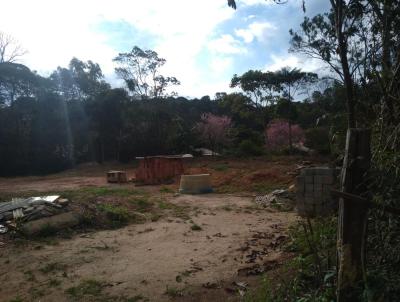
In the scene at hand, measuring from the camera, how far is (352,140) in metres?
2.73

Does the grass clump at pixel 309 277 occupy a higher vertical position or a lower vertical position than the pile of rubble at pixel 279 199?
higher

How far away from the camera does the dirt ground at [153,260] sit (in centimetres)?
475

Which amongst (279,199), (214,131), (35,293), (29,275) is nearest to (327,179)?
(279,199)

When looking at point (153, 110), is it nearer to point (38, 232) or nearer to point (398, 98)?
point (38, 232)

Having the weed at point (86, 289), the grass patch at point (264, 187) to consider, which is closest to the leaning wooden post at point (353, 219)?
the weed at point (86, 289)

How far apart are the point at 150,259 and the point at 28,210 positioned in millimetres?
3600

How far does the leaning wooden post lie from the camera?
272cm

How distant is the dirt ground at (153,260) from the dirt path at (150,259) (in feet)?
0.04

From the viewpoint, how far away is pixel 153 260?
19.8ft

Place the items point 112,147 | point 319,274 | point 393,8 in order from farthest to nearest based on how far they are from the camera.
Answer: point 112,147 → point 393,8 → point 319,274

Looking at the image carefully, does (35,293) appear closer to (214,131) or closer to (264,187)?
(264,187)

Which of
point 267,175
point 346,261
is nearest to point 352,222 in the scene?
point 346,261

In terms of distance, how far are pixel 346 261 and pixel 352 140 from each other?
81 cm

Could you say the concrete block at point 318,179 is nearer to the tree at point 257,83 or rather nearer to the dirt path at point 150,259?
the dirt path at point 150,259
